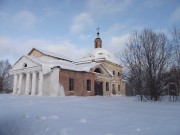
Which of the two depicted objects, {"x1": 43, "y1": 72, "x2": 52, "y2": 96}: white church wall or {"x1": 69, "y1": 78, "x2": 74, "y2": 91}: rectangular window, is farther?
{"x1": 69, "y1": 78, "x2": 74, "y2": 91}: rectangular window

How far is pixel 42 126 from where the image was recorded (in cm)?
646

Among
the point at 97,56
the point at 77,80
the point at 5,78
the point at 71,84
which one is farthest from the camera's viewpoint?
the point at 5,78

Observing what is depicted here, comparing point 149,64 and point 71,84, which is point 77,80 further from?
A: point 149,64

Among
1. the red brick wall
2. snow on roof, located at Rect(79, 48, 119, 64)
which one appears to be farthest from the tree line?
snow on roof, located at Rect(79, 48, 119, 64)

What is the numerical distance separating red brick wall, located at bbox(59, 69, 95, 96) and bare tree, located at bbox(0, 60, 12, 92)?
33408 millimetres

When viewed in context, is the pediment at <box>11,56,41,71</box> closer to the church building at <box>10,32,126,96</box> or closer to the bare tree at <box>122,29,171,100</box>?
the church building at <box>10,32,126,96</box>

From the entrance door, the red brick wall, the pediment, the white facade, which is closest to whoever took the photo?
the white facade

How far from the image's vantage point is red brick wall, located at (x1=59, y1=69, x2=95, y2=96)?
26186 millimetres

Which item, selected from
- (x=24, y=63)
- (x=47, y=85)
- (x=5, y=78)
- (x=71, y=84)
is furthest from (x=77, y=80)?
(x=5, y=78)

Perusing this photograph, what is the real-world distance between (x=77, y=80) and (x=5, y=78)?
38.4 meters

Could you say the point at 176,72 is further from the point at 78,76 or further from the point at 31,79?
the point at 31,79

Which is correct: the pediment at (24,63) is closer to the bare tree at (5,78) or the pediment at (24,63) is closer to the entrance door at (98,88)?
the entrance door at (98,88)

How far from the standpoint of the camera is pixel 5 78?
58.4 m

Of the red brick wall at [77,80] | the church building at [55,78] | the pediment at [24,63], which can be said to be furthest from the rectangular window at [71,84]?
the pediment at [24,63]
